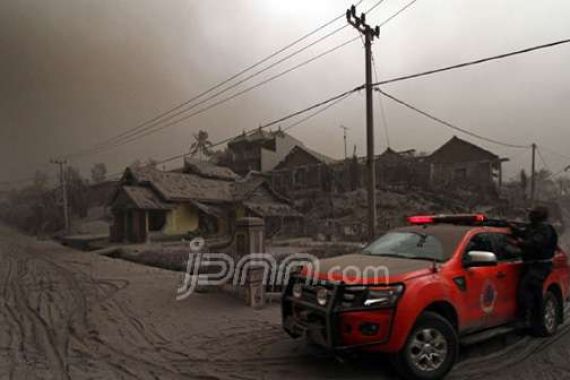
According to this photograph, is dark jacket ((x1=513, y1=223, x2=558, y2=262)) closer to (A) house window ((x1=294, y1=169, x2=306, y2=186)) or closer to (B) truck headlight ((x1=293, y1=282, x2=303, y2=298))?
(B) truck headlight ((x1=293, y1=282, x2=303, y2=298))

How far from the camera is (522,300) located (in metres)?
6.31

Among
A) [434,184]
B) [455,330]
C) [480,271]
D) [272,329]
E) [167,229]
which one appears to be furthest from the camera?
[434,184]

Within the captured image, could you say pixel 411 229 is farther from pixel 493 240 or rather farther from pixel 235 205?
pixel 235 205

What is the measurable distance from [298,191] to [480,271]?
4054 centimetres

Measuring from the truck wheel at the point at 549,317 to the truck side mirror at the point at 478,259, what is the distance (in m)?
1.69

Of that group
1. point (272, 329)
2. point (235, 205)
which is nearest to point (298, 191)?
point (235, 205)

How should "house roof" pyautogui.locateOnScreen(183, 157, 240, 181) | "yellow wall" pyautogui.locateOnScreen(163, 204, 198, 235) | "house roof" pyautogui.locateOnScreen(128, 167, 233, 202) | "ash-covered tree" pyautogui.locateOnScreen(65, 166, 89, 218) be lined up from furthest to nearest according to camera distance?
"ash-covered tree" pyautogui.locateOnScreen(65, 166, 89, 218) < "house roof" pyautogui.locateOnScreen(183, 157, 240, 181) < "house roof" pyautogui.locateOnScreen(128, 167, 233, 202) < "yellow wall" pyautogui.locateOnScreen(163, 204, 198, 235)

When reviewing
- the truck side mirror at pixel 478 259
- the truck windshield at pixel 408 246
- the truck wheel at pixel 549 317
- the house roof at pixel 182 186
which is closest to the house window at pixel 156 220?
the house roof at pixel 182 186

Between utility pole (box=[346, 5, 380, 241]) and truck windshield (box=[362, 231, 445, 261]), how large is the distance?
269 inches

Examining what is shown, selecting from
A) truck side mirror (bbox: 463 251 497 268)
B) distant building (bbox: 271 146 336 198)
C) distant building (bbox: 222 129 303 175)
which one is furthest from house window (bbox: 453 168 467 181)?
truck side mirror (bbox: 463 251 497 268)

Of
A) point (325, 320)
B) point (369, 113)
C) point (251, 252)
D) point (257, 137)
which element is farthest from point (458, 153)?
point (325, 320)

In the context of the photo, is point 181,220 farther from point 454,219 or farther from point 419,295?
point 419,295

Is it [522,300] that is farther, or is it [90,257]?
[90,257]

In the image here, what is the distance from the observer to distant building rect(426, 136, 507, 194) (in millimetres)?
38625
